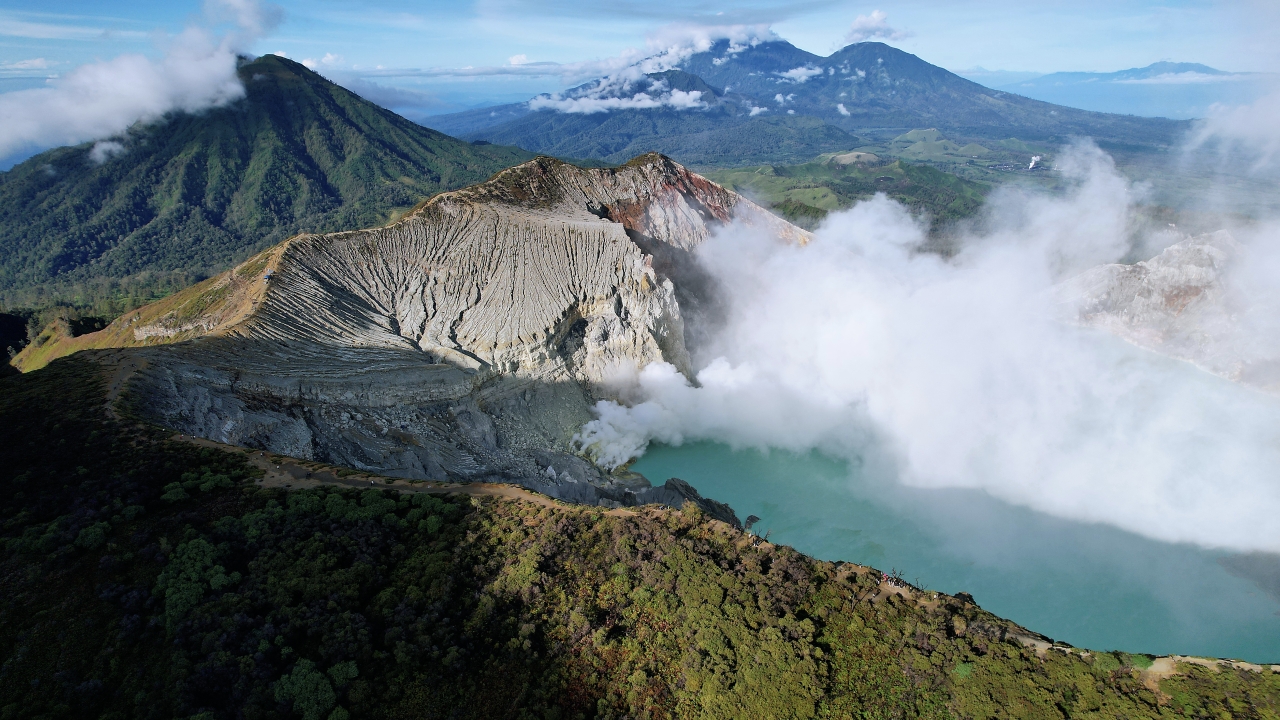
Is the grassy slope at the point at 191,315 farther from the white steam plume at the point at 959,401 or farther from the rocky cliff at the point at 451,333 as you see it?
the white steam plume at the point at 959,401

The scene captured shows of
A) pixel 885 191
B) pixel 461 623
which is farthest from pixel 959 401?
pixel 885 191

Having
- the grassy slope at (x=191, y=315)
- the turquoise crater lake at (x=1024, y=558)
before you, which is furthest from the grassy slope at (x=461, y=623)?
the grassy slope at (x=191, y=315)

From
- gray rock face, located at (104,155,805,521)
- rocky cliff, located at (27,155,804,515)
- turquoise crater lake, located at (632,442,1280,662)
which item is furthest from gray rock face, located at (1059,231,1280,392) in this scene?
gray rock face, located at (104,155,805,521)

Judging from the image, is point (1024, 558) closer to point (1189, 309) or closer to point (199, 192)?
point (1189, 309)

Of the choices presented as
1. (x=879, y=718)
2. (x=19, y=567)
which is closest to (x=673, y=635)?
(x=879, y=718)

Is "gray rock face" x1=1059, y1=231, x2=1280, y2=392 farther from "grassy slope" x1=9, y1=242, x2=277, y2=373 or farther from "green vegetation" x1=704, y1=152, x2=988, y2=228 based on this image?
"grassy slope" x1=9, y1=242, x2=277, y2=373

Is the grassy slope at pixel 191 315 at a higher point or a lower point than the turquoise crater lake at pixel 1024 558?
higher
